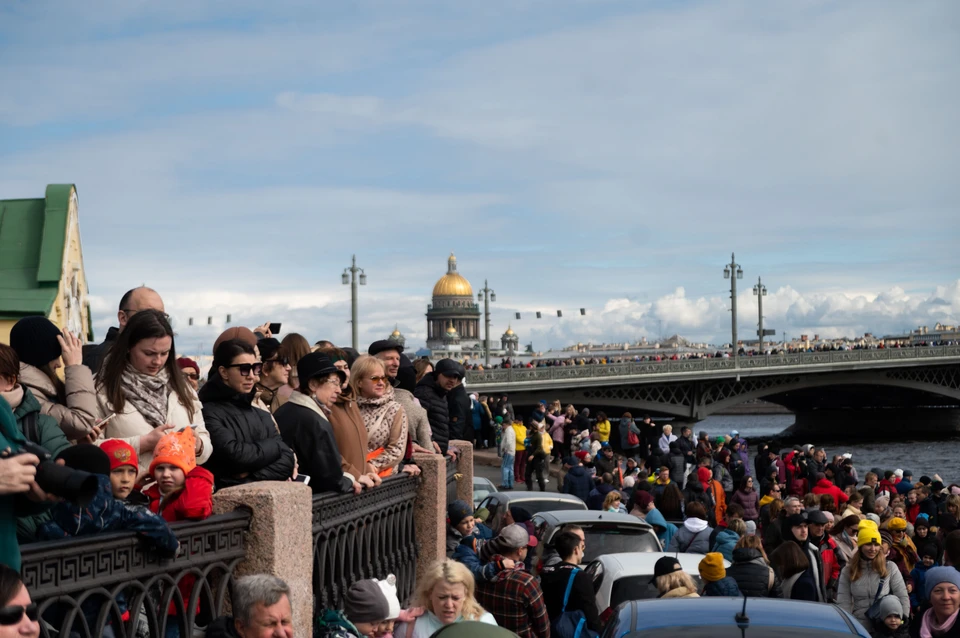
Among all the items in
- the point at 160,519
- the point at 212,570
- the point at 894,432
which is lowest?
the point at 894,432

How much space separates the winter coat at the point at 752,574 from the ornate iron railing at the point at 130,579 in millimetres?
4200

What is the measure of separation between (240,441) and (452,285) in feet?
561

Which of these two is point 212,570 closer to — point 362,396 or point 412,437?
point 362,396

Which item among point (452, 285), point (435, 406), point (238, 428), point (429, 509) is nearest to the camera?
point (238, 428)

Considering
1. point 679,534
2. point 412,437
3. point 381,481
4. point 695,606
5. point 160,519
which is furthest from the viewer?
point 679,534

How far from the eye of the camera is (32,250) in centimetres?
2025

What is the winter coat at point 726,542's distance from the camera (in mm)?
9883

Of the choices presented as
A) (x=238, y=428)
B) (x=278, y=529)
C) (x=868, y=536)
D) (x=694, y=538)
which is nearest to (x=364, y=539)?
(x=238, y=428)

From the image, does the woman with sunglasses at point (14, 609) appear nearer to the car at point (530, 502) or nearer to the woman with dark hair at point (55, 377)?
the woman with dark hair at point (55, 377)

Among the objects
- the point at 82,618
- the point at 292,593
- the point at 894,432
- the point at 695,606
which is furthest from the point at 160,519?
the point at 894,432

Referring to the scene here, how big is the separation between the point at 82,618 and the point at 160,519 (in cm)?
46

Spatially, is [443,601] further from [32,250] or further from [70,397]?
[32,250]

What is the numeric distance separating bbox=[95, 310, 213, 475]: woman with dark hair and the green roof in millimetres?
13689

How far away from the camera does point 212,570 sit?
17.1ft
